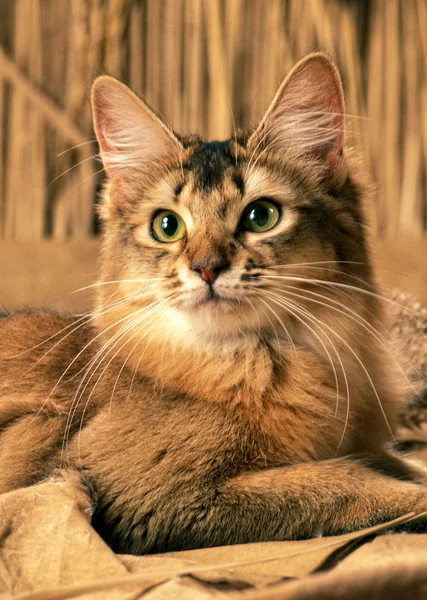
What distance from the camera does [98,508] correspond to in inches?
75.9

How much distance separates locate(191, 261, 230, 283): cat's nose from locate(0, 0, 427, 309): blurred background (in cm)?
246

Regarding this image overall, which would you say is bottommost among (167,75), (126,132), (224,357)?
(224,357)

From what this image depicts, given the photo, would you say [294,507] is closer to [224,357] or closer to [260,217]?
[224,357]

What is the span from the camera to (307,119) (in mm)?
2236

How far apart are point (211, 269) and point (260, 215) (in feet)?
0.87

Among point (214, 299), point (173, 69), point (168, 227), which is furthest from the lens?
point (173, 69)

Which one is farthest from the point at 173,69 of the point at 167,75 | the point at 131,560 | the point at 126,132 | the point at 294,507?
the point at 131,560

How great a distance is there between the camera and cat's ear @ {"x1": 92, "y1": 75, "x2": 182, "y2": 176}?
2.29 metres

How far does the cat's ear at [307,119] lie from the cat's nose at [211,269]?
0.46 m

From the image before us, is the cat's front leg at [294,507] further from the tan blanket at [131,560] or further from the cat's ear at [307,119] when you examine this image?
the cat's ear at [307,119]

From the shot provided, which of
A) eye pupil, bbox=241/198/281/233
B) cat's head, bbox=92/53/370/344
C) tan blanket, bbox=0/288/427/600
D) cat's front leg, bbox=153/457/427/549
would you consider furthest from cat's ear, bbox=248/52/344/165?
tan blanket, bbox=0/288/427/600

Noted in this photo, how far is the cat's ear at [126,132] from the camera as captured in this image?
2293 mm

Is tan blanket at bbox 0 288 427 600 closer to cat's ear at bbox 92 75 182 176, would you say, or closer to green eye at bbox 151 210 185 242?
green eye at bbox 151 210 185 242

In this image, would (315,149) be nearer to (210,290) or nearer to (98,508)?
(210,290)
